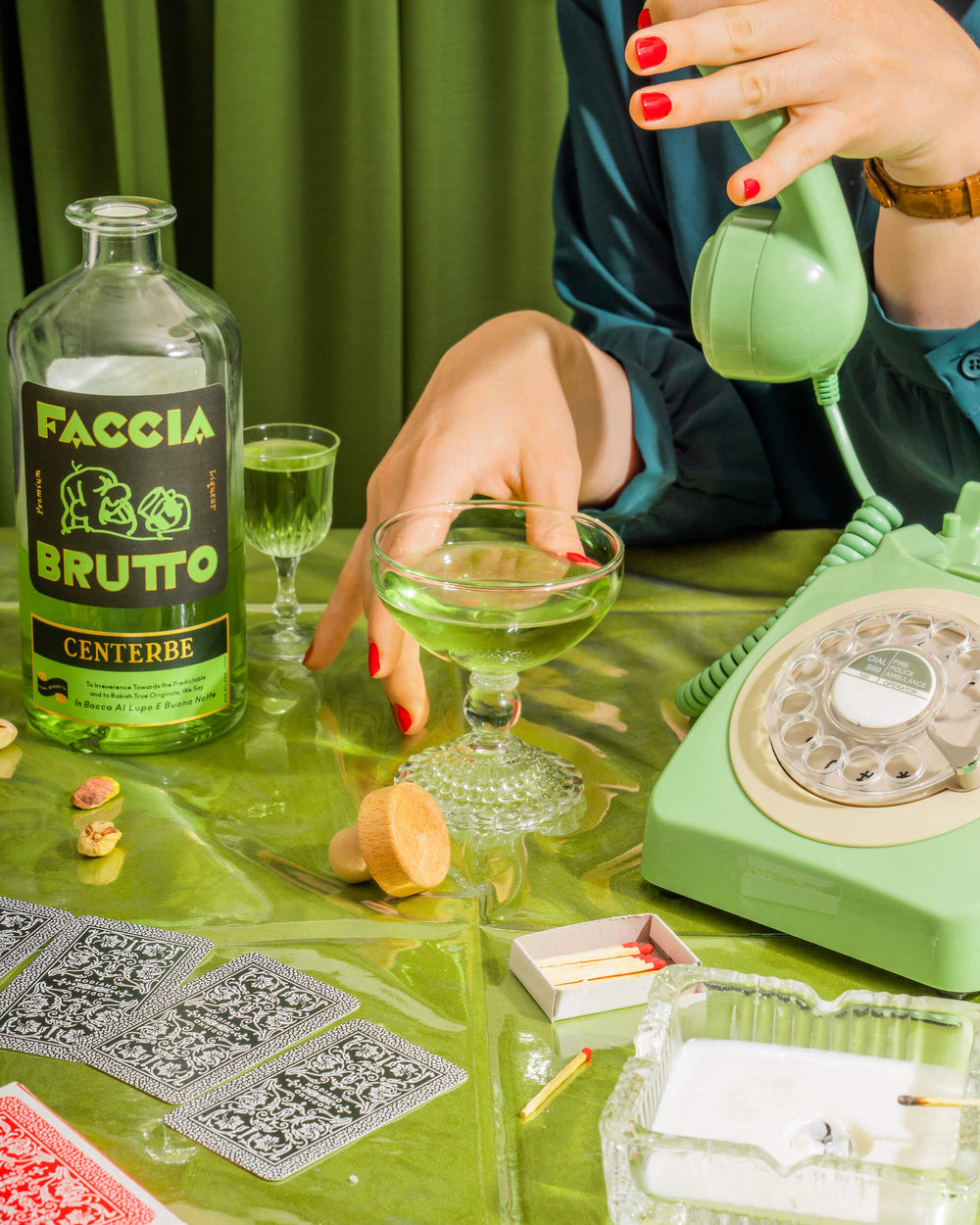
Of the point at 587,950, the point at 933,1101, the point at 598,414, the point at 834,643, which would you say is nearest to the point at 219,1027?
the point at 587,950

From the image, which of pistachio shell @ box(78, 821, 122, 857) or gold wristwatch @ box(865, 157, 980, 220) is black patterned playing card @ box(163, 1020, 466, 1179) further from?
gold wristwatch @ box(865, 157, 980, 220)

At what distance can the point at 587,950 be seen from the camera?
572mm

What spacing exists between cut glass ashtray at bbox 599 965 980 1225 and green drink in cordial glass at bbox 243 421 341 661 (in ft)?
1.55

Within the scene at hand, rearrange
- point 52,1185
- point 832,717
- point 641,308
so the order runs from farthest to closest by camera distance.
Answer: point 641,308, point 832,717, point 52,1185

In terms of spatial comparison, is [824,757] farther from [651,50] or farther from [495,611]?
[651,50]

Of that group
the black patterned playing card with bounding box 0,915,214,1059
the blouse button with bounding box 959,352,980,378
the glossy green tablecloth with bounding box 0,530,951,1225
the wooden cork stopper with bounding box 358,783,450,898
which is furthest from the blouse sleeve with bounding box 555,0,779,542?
the black patterned playing card with bounding box 0,915,214,1059

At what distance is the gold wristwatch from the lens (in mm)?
790

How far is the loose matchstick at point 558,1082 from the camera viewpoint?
48cm

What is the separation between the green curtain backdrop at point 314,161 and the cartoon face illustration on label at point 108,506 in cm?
109

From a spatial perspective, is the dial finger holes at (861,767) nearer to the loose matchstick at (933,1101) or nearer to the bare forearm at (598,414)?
the loose matchstick at (933,1101)

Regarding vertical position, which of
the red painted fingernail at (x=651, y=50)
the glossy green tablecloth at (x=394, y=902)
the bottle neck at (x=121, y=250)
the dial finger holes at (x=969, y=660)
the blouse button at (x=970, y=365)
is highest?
the red painted fingernail at (x=651, y=50)

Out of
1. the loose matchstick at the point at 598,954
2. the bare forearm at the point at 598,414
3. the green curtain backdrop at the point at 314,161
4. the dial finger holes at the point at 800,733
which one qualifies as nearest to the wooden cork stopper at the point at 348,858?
the loose matchstick at the point at 598,954

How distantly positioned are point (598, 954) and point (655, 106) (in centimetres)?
42

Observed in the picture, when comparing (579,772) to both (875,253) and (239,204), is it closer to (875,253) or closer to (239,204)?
(875,253)
